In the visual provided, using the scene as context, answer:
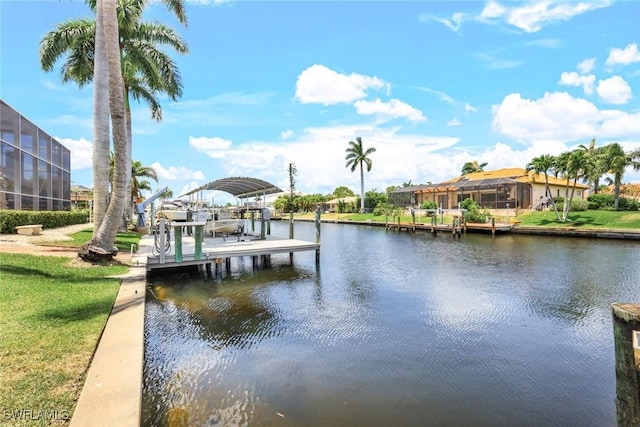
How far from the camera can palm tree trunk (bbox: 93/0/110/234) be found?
41.9ft

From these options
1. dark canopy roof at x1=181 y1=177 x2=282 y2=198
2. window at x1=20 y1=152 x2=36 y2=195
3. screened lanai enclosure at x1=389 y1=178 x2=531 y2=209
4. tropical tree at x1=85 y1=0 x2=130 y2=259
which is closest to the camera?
tropical tree at x1=85 y1=0 x2=130 y2=259

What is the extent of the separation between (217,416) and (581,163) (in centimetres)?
3644

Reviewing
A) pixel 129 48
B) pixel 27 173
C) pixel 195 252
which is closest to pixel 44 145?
pixel 27 173

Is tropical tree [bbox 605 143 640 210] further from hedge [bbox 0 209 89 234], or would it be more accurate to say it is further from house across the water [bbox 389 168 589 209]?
hedge [bbox 0 209 89 234]

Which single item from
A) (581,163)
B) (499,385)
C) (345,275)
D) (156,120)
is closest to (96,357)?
(499,385)

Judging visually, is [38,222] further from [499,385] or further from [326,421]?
[499,385]

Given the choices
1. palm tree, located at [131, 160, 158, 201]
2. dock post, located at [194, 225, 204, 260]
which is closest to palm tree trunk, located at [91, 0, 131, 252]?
dock post, located at [194, 225, 204, 260]

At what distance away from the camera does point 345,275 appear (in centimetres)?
1551

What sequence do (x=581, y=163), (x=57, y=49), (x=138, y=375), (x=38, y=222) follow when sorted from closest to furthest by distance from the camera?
(x=138, y=375) → (x=57, y=49) → (x=38, y=222) → (x=581, y=163)

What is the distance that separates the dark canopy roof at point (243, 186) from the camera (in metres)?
19.4

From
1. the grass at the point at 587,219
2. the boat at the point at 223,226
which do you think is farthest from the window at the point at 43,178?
the grass at the point at 587,219

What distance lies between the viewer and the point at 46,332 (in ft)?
19.1

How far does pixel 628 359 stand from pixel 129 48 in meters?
23.5

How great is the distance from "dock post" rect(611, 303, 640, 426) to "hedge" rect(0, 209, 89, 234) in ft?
73.3
